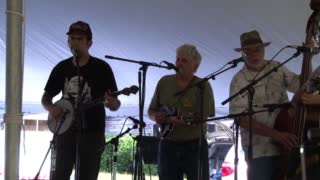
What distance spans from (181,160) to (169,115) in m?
0.33

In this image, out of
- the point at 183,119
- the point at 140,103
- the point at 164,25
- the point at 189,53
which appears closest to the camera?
the point at 140,103

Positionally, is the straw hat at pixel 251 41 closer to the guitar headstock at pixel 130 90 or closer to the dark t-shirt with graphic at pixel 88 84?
the guitar headstock at pixel 130 90

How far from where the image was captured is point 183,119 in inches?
129

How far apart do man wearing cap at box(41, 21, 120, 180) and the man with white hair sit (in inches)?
16.6

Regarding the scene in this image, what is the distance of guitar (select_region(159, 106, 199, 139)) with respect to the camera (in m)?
3.26

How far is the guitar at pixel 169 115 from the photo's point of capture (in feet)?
10.7

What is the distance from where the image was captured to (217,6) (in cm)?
436

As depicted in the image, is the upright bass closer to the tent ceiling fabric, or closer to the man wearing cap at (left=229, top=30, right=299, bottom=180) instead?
the man wearing cap at (left=229, top=30, right=299, bottom=180)

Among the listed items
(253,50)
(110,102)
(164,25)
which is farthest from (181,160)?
(164,25)

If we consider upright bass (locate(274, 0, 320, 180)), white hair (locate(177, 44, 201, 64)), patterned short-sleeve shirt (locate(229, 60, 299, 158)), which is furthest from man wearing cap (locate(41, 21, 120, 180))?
upright bass (locate(274, 0, 320, 180))

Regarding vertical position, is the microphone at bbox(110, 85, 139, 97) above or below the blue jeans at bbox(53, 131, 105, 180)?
above

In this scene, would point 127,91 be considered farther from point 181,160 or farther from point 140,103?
point 181,160

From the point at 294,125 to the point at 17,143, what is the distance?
1505 millimetres

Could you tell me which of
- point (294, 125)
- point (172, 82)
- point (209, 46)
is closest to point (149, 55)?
point (209, 46)
